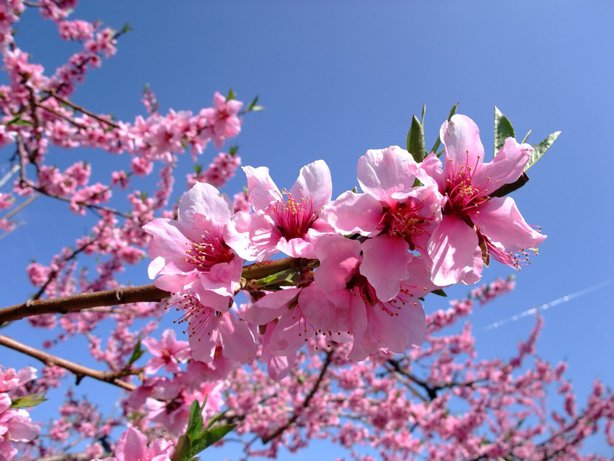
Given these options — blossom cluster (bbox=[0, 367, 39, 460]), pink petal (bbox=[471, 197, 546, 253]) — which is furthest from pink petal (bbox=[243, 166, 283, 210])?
blossom cluster (bbox=[0, 367, 39, 460])

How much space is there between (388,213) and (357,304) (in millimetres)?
236

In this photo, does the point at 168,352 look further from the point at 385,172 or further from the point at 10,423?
the point at 385,172

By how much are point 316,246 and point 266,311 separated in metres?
0.24

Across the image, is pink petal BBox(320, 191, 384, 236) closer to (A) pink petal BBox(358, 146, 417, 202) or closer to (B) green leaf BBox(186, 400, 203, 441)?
(A) pink petal BBox(358, 146, 417, 202)

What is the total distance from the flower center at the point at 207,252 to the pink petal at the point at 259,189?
0.46 feet

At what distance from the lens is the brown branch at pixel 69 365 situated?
5.61 feet

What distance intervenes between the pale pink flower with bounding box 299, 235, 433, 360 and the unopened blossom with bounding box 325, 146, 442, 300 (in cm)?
4

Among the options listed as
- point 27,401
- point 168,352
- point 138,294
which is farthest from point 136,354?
point 138,294

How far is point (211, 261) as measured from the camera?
3.76 ft

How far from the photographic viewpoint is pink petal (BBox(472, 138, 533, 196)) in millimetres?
1015

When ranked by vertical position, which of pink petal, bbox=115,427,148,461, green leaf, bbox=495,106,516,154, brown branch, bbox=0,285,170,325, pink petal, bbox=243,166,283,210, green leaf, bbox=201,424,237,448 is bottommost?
pink petal, bbox=115,427,148,461

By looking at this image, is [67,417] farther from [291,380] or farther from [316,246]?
[316,246]

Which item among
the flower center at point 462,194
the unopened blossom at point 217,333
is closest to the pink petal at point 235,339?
the unopened blossom at point 217,333

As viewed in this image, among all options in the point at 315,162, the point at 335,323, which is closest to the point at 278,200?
the point at 315,162
